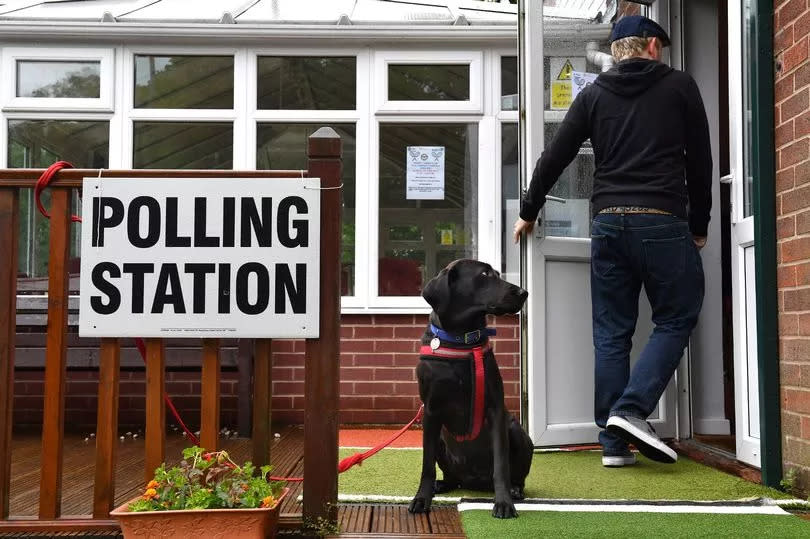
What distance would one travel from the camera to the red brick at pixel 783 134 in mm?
3199

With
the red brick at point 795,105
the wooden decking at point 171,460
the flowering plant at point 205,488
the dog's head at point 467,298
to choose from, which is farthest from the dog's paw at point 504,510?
the red brick at point 795,105

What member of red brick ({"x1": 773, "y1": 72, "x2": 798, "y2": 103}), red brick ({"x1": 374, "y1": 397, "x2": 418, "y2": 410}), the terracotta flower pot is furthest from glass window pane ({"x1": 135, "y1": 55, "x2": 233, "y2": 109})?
the terracotta flower pot

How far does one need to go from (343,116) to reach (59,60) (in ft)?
6.81

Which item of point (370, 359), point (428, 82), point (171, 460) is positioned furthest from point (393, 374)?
point (428, 82)

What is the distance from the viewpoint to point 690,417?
14.7ft

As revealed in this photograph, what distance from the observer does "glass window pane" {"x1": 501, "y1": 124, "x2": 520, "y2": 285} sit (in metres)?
5.92

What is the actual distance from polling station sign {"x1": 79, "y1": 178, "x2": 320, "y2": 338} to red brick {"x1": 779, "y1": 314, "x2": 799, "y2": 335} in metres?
1.86

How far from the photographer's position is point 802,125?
3.10 metres

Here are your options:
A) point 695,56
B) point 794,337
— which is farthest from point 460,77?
point 794,337

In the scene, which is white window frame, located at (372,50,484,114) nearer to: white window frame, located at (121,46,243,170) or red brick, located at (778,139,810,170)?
white window frame, located at (121,46,243,170)

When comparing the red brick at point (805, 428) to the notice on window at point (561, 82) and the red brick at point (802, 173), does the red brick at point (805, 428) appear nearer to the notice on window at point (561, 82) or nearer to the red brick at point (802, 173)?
the red brick at point (802, 173)

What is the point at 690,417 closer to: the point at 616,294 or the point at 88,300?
the point at 616,294

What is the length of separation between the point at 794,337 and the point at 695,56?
2.08m

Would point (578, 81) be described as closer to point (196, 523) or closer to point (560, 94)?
point (560, 94)
